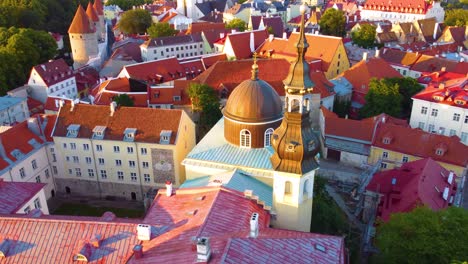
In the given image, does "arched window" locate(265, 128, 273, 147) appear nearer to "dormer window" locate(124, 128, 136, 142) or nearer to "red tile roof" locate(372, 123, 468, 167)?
"dormer window" locate(124, 128, 136, 142)

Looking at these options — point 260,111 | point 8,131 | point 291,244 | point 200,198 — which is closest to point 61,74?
point 8,131

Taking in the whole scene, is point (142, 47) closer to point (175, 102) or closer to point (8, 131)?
point (175, 102)

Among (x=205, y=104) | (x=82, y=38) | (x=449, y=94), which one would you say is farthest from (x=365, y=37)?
(x=82, y=38)

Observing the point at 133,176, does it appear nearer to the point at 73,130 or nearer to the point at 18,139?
the point at 73,130

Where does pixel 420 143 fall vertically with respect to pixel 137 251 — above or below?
below

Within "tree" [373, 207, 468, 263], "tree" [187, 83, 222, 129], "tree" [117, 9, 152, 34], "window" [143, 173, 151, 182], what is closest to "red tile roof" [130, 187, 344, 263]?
"tree" [373, 207, 468, 263]

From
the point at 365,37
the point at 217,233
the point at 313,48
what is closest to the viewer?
the point at 217,233

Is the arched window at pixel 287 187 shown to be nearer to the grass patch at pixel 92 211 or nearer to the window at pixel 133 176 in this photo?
the grass patch at pixel 92 211
